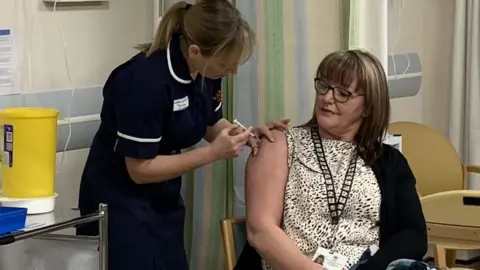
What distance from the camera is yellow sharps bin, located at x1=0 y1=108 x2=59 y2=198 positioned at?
2088 mm

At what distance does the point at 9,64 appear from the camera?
238 centimetres

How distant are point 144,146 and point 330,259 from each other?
61 centimetres

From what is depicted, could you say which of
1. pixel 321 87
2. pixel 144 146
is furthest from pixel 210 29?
pixel 321 87

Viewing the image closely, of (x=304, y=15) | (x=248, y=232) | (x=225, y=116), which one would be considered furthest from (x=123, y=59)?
(x=248, y=232)

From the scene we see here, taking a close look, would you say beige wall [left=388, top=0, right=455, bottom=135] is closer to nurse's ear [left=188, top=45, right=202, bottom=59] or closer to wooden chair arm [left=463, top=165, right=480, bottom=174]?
wooden chair arm [left=463, top=165, right=480, bottom=174]

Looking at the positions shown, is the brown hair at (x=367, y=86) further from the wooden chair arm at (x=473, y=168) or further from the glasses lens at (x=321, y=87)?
the wooden chair arm at (x=473, y=168)

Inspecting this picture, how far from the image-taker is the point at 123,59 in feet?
8.91

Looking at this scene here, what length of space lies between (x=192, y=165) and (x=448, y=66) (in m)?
2.30

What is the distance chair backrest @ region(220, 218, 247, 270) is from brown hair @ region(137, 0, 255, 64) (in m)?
0.50

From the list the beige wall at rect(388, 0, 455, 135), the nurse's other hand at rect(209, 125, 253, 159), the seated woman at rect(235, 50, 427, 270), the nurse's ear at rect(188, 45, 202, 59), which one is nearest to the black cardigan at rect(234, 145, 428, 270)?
the seated woman at rect(235, 50, 427, 270)

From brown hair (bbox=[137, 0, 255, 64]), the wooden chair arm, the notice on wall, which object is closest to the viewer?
brown hair (bbox=[137, 0, 255, 64])

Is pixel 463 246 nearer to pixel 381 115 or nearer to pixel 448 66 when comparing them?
pixel 381 115

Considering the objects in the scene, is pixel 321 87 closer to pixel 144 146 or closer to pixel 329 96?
pixel 329 96

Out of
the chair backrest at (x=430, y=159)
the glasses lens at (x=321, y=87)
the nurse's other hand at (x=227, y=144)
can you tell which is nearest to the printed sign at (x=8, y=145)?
the nurse's other hand at (x=227, y=144)
